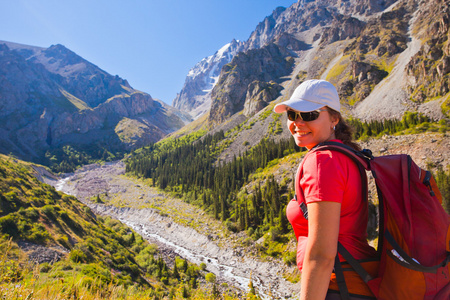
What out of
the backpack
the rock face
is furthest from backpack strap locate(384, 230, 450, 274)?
the rock face

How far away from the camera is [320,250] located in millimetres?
1863

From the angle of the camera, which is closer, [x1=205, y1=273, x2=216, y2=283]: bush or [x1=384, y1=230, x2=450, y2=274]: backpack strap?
[x1=384, y1=230, x2=450, y2=274]: backpack strap

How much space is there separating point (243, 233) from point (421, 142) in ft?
111

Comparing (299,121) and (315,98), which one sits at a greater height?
(315,98)

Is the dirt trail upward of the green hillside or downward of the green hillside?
downward

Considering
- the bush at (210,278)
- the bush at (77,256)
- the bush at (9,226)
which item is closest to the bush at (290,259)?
the bush at (210,278)

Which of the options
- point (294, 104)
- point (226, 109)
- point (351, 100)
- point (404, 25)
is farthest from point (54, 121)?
point (404, 25)

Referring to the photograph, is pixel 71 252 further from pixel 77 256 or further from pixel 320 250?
pixel 320 250

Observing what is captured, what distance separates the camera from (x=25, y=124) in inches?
6442

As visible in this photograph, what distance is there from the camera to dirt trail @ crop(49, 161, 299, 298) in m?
27.5

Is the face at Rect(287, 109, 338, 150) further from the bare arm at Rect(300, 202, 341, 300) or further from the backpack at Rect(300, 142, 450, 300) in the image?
the bare arm at Rect(300, 202, 341, 300)

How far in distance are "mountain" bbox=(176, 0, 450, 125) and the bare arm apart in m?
68.5

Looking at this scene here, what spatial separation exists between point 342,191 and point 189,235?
147ft

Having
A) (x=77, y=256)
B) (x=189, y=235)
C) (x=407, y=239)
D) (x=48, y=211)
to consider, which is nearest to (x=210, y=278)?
(x=77, y=256)
